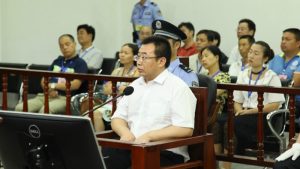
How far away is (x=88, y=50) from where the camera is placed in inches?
340

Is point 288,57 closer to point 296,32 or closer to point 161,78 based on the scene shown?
point 296,32

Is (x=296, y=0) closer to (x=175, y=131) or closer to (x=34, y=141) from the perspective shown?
(x=175, y=131)

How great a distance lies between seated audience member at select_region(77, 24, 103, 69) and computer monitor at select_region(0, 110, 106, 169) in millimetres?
5641

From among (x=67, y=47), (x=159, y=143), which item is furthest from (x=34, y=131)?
(x=67, y=47)

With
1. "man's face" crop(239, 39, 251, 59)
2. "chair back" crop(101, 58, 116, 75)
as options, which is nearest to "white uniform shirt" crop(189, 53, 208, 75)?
"man's face" crop(239, 39, 251, 59)

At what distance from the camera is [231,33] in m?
8.70

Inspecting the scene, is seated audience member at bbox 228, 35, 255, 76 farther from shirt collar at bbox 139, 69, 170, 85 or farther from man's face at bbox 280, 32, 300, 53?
shirt collar at bbox 139, 69, 170, 85

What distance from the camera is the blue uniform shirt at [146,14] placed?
925 cm

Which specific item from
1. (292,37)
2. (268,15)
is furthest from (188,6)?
(292,37)

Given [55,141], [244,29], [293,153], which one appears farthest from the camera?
[244,29]

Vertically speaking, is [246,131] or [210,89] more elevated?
[210,89]

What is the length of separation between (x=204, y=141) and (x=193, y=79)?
590 mm

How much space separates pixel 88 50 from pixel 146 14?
1.09 m

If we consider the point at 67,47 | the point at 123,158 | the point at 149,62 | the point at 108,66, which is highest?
the point at 67,47
